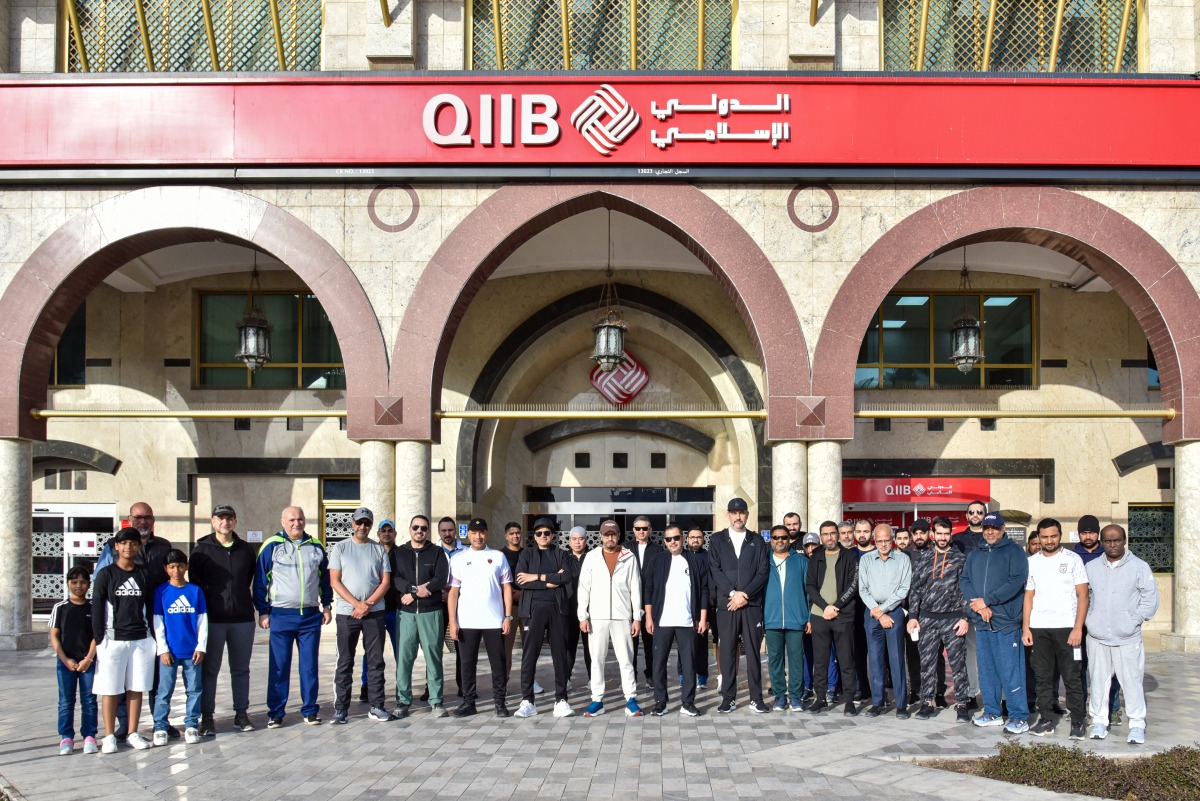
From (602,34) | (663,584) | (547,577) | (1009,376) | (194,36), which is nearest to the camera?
(663,584)

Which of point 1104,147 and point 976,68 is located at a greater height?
point 976,68

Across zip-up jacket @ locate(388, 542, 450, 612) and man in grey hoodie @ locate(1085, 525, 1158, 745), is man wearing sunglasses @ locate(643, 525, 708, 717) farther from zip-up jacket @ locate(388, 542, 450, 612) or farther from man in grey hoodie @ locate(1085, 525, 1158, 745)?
man in grey hoodie @ locate(1085, 525, 1158, 745)

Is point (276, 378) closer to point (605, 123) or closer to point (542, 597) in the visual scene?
point (605, 123)

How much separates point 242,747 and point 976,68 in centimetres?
1074

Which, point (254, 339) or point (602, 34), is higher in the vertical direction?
point (602, 34)

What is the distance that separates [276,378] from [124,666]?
854 cm

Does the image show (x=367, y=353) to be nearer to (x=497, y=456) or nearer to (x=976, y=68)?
(x=497, y=456)

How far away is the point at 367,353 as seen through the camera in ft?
37.0

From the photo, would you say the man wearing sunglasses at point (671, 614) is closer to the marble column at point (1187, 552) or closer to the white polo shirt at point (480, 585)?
the white polo shirt at point (480, 585)

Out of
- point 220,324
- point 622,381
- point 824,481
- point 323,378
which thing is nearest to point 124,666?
point 824,481

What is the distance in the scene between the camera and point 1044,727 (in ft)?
24.7

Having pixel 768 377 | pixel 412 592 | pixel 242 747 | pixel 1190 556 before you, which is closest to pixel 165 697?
pixel 242 747

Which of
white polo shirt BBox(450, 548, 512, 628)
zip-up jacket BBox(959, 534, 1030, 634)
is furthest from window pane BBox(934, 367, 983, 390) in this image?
white polo shirt BBox(450, 548, 512, 628)

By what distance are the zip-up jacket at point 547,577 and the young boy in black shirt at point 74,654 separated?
127 inches
